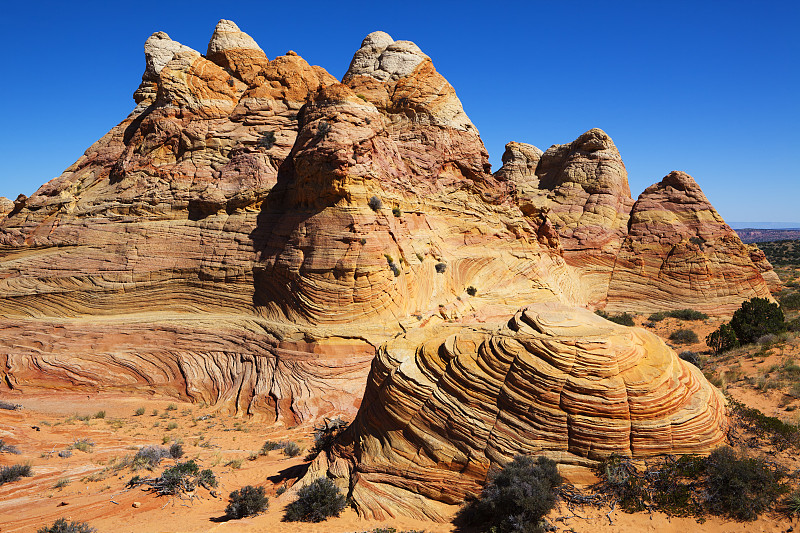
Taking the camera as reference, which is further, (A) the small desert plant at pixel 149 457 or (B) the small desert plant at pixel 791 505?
(A) the small desert plant at pixel 149 457

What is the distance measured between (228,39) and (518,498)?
27.7 metres

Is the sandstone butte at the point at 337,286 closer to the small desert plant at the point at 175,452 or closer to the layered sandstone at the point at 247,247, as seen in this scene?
the layered sandstone at the point at 247,247

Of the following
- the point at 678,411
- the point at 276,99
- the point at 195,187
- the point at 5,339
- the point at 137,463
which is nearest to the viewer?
the point at 678,411

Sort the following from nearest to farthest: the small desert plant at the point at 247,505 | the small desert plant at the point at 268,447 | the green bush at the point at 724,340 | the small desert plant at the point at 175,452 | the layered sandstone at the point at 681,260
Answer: the small desert plant at the point at 247,505 → the small desert plant at the point at 175,452 → the small desert plant at the point at 268,447 → the green bush at the point at 724,340 → the layered sandstone at the point at 681,260

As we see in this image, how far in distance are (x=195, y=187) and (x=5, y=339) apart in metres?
10.2

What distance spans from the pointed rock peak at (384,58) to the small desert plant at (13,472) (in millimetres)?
24427

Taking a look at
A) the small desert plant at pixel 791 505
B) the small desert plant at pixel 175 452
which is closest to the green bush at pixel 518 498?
the small desert plant at pixel 791 505

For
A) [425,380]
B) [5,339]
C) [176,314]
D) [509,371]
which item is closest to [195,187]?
[176,314]

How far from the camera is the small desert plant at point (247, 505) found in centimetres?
988

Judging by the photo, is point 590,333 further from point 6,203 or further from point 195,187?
point 6,203

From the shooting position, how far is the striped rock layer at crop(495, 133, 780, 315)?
32.0 metres

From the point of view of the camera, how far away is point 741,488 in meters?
7.60

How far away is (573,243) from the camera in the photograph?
36469mm

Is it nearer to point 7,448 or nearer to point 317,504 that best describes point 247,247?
point 7,448
